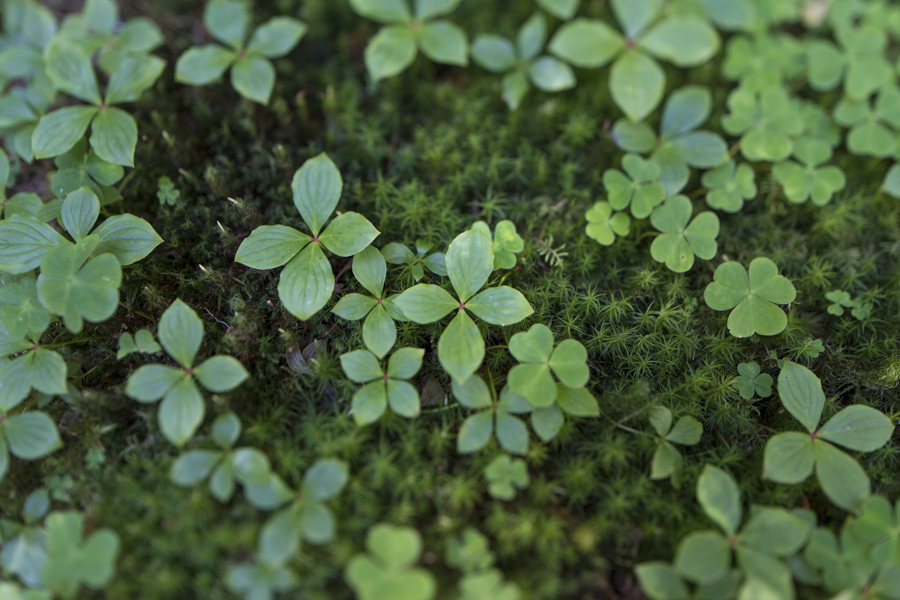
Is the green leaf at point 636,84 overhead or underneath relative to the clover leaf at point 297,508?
overhead

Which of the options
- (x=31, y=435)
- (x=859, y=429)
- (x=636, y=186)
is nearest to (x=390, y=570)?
(x=31, y=435)

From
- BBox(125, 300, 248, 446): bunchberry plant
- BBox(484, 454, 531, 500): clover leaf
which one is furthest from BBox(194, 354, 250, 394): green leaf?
BBox(484, 454, 531, 500): clover leaf

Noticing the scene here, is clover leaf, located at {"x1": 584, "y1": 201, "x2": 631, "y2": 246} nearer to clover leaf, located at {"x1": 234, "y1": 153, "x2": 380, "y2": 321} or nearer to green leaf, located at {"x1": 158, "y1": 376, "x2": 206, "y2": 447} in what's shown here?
clover leaf, located at {"x1": 234, "y1": 153, "x2": 380, "y2": 321}

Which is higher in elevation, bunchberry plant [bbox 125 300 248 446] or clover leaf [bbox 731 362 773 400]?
clover leaf [bbox 731 362 773 400]

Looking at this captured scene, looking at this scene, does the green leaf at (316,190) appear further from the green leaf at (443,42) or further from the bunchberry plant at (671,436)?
the bunchberry plant at (671,436)

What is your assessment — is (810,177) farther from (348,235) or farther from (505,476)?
(348,235)

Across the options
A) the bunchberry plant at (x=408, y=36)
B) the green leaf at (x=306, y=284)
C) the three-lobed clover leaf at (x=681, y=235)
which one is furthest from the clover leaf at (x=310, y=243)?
the three-lobed clover leaf at (x=681, y=235)
